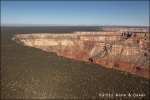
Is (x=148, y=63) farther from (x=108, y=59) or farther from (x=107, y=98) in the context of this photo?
(x=107, y=98)

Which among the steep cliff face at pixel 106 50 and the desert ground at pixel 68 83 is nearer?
the desert ground at pixel 68 83

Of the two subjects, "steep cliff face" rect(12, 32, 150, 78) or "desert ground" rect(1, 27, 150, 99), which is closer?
"desert ground" rect(1, 27, 150, 99)

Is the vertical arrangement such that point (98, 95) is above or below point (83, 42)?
below

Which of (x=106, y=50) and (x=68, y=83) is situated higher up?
(x=106, y=50)

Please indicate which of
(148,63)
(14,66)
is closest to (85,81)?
(14,66)

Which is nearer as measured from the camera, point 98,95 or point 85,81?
point 98,95

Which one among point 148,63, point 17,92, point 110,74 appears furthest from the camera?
point 148,63

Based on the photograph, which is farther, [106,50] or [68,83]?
[106,50]

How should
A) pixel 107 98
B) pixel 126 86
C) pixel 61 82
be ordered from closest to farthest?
pixel 107 98
pixel 126 86
pixel 61 82
